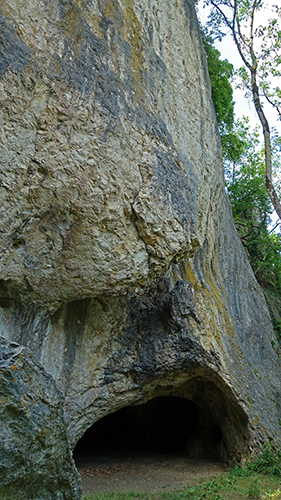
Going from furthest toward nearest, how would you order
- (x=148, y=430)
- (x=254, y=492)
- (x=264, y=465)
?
(x=148, y=430)
(x=264, y=465)
(x=254, y=492)

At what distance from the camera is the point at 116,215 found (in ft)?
15.5

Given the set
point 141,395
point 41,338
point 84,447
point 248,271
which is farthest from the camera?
point 248,271

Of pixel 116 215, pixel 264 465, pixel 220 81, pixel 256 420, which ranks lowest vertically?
pixel 264 465

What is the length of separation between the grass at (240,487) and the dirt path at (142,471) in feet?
1.34

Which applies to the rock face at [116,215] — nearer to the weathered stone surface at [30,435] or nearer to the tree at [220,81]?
the weathered stone surface at [30,435]

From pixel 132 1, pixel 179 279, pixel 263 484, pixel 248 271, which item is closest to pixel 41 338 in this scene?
pixel 179 279

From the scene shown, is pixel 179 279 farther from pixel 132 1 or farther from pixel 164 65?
pixel 132 1

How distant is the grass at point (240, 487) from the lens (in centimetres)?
604

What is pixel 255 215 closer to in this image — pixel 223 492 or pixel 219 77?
pixel 219 77

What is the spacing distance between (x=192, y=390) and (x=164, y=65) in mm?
6837

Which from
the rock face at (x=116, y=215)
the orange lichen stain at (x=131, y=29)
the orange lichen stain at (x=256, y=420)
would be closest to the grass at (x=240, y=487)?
the rock face at (x=116, y=215)

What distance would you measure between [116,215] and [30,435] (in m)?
2.64

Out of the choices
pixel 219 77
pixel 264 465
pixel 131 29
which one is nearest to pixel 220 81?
pixel 219 77

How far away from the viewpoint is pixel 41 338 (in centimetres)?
530
